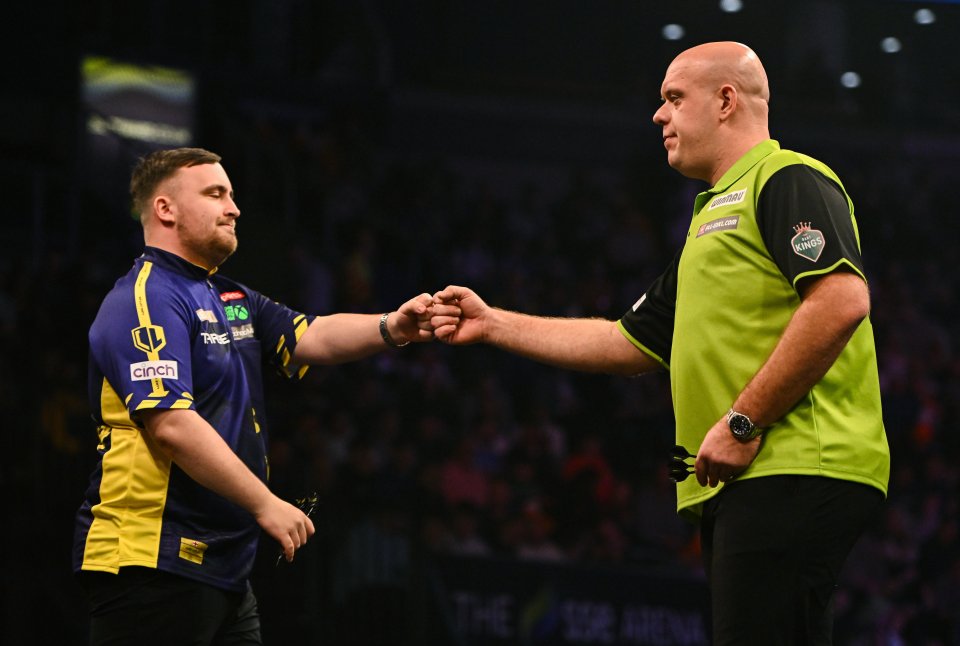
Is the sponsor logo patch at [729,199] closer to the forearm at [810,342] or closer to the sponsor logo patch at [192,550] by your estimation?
the forearm at [810,342]

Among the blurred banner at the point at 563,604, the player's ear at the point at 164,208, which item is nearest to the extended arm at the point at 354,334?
the player's ear at the point at 164,208

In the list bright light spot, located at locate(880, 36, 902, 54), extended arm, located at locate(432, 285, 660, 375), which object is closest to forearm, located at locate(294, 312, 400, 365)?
extended arm, located at locate(432, 285, 660, 375)

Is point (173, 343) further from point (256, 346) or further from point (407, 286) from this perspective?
point (407, 286)

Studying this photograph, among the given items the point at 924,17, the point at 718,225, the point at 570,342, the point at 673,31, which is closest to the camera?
the point at 718,225

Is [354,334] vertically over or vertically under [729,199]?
under

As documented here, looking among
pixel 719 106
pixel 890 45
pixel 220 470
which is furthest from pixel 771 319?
pixel 890 45

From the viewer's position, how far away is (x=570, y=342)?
3.40m

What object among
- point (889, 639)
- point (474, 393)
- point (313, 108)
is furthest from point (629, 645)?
point (313, 108)

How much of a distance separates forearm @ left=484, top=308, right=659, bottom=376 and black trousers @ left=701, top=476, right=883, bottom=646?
0.74 metres

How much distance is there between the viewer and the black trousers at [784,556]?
98.6 inches

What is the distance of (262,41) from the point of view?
46.5 ft

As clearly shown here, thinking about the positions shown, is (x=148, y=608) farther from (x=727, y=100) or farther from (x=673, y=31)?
(x=673, y=31)

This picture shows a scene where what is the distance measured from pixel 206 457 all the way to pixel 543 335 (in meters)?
1.11

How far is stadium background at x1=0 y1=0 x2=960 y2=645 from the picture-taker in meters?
7.57
